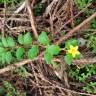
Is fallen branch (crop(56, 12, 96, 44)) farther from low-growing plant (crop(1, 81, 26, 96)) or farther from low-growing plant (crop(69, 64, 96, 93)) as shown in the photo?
low-growing plant (crop(1, 81, 26, 96))

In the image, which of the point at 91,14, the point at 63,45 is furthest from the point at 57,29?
the point at 91,14

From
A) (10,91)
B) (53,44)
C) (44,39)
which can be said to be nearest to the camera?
(44,39)

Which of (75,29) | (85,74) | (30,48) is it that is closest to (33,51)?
(30,48)

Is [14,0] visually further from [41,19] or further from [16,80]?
[16,80]

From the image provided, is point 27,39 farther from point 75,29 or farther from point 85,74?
point 85,74

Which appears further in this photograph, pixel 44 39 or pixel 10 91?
pixel 10 91

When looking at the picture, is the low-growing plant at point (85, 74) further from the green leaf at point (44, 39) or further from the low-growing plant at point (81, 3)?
the low-growing plant at point (81, 3)

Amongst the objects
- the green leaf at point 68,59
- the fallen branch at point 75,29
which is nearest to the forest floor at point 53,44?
the fallen branch at point 75,29

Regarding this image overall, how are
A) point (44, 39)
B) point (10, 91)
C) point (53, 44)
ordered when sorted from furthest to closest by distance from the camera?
point (10, 91), point (53, 44), point (44, 39)

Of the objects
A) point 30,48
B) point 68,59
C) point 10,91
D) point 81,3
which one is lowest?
point 10,91

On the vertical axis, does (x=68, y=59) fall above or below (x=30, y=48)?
below

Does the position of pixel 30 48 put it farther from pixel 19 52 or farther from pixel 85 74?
pixel 85 74

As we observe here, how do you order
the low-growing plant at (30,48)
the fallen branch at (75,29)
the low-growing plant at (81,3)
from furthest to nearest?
the low-growing plant at (81,3), the fallen branch at (75,29), the low-growing plant at (30,48)
